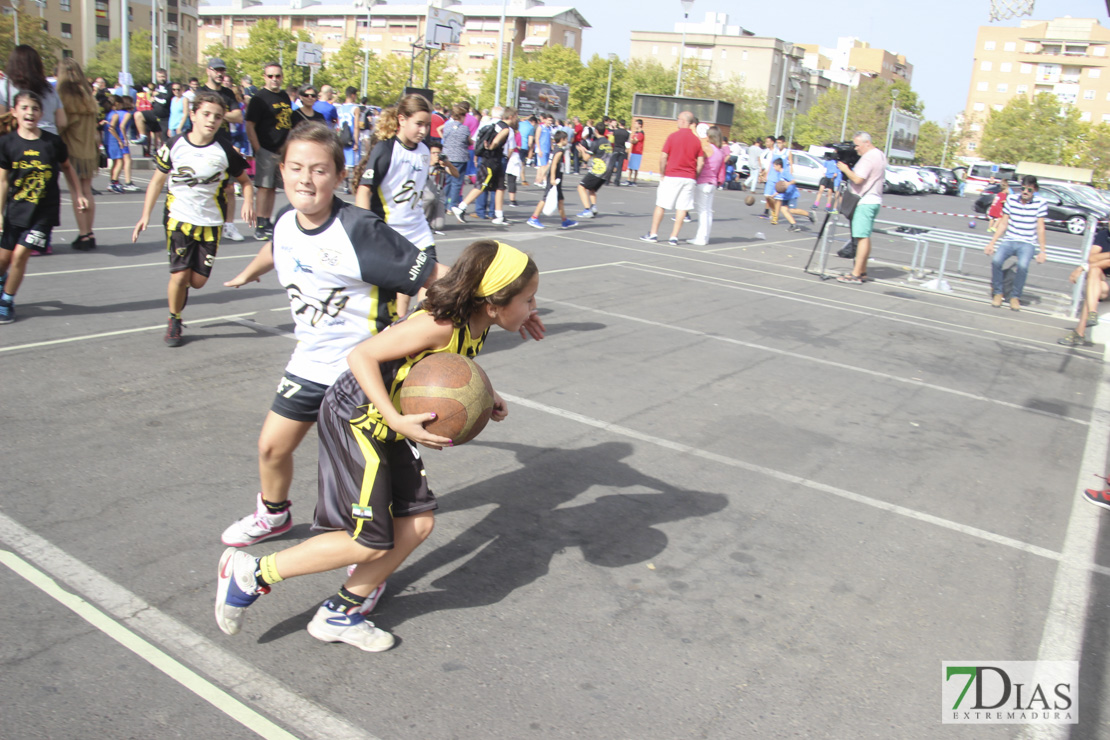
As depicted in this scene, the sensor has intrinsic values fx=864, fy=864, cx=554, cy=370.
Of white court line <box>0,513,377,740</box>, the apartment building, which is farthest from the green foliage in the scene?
white court line <box>0,513,377,740</box>

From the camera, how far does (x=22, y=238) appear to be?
Result: 719 centimetres

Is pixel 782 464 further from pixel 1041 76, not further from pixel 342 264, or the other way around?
pixel 1041 76

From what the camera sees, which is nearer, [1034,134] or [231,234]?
[231,234]

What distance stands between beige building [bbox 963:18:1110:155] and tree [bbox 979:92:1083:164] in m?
28.4

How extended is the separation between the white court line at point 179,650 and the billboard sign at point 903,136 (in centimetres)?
7812

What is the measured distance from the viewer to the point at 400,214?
22.4 feet

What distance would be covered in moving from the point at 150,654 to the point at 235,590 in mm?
365

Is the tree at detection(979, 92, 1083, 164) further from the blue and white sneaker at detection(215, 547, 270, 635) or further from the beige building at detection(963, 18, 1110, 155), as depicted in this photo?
the blue and white sneaker at detection(215, 547, 270, 635)

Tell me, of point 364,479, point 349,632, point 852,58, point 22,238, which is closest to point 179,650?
point 349,632

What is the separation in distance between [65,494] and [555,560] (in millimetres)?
2416

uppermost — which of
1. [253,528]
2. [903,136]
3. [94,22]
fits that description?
[94,22]

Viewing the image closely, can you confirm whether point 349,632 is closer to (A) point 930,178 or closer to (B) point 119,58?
(A) point 930,178

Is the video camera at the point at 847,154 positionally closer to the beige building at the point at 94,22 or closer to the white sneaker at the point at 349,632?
the white sneaker at the point at 349,632

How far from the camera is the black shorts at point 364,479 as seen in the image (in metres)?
2.95
